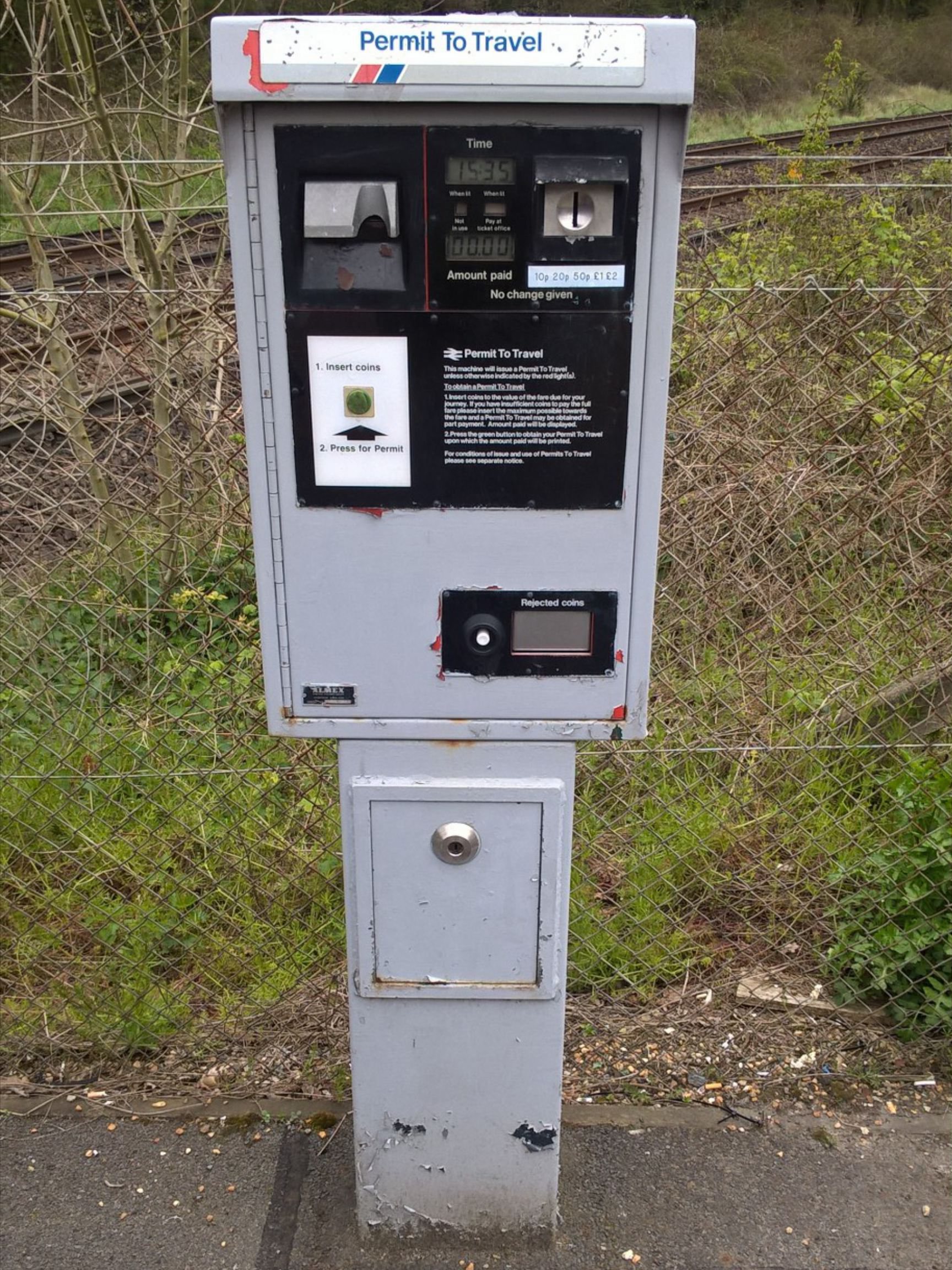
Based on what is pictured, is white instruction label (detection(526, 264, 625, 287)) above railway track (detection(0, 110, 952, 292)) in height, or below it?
below

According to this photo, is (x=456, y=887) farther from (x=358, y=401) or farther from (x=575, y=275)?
(x=575, y=275)

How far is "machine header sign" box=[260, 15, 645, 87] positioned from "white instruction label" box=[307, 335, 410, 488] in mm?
354

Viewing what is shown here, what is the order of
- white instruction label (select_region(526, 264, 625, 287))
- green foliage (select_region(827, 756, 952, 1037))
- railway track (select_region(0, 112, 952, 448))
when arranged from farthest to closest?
1. railway track (select_region(0, 112, 952, 448))
2. green foliage (select_region(827, 756, 952, 1037))
3. white instruction label (select_region(526, 264, 625, 287))

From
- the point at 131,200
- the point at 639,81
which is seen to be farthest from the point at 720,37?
the point at 639,81

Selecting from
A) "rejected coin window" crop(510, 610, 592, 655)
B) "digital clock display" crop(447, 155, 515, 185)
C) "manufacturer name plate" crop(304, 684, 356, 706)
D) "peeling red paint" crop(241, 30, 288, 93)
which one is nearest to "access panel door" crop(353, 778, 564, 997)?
"manufacturer name plate" crop(304, 684, 356, 706)

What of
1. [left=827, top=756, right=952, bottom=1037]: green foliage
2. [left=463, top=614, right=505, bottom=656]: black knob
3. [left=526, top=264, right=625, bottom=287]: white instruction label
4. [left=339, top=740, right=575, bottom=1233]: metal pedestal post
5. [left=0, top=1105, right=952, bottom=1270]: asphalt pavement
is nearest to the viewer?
[left=526, top=264, right=625, bottom=287]: white instruction label

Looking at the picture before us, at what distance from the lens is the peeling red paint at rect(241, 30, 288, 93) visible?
1403 mm

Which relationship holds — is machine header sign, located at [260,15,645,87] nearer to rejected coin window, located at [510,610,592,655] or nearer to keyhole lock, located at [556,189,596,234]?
keyhole lock, located at [556,189,596,234]

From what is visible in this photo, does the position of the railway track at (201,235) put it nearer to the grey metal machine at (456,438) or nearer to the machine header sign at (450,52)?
the grey metal machine at (456,438)

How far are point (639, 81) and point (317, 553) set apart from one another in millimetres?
838

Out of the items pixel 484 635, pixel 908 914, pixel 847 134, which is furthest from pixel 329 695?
pixel 847 134

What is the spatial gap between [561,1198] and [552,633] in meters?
1.43

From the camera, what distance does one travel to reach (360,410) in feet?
5.18

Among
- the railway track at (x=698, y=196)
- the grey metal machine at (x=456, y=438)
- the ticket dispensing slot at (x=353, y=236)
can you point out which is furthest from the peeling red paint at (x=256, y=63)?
the railway track at (x=698, y=196)
